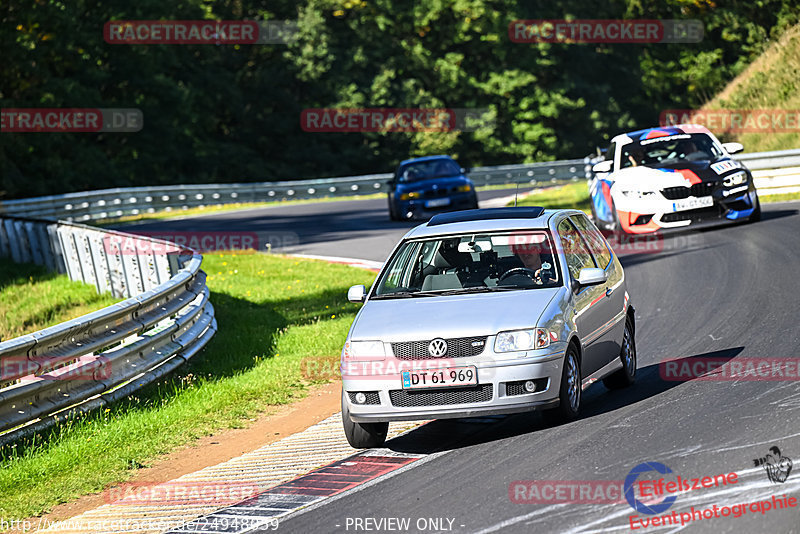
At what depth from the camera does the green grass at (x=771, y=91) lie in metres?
28.7

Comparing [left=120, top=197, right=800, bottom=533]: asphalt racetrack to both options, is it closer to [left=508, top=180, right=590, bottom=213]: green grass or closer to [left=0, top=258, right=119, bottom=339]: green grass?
[left=0, top=258, right=119, bottom=339]: green grass

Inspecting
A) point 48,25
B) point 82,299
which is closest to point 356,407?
point 82,299

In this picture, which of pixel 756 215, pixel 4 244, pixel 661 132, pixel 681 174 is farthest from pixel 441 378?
pixel 4 244

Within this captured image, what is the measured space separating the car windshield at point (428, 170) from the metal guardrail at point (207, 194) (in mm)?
4423

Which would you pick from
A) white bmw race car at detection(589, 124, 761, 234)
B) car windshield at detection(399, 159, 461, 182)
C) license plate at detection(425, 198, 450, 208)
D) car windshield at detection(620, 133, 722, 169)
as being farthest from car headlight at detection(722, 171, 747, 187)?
car windshield at detection(399, 159, 461, 182)

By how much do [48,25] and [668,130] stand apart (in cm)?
3575

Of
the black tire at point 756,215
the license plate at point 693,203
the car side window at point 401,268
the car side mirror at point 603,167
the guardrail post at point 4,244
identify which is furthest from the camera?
the guardrail post at point 4,244

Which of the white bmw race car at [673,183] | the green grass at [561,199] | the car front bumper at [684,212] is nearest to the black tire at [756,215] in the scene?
the white bmw race car at [673,183]

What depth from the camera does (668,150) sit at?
18547mm

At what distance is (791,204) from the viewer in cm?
2105

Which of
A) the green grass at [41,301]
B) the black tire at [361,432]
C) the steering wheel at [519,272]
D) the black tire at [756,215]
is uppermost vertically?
the steering wheel at [519,272]

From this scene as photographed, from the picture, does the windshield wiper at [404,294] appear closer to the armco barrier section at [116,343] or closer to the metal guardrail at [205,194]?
the armco barrier section at [116,343]

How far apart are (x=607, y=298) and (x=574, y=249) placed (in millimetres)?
494

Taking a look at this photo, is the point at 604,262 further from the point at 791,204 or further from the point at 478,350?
the point at 791,204
